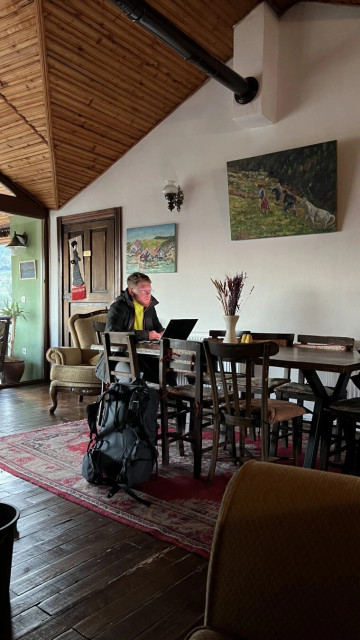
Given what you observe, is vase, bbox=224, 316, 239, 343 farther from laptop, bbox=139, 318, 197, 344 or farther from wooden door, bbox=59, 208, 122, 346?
wooden door, bbox=59, 208, 122, 346

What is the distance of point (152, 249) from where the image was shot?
5906 millimetres

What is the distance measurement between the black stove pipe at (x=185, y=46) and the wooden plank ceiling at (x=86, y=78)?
0.62 metres

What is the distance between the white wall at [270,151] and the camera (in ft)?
14.4

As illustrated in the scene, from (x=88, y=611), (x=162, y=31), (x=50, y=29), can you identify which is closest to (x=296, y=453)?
(x=88, y=611)

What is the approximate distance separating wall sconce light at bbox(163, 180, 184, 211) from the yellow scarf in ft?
5.85

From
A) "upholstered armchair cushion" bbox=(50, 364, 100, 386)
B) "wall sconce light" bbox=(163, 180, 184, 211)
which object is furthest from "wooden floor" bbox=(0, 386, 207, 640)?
"wall sconce light" bbox=(163, 180, 184, 211)

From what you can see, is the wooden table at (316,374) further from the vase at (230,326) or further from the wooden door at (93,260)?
the wooden door at (93,260)

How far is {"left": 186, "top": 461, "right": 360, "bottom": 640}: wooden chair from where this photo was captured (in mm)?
937

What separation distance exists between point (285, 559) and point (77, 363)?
4843 mm

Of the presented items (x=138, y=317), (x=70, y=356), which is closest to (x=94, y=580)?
(x=138, y=317)

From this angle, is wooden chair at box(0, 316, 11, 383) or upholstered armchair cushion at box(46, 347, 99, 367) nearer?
upholstered armchair cushion at box(46, 347, 99, 367)

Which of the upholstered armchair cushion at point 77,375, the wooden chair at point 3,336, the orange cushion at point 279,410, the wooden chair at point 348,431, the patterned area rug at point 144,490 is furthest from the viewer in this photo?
the wooden chair at point 3,336

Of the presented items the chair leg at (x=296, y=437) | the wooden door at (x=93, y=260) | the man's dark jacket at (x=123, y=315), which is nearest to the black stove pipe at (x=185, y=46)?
the man's dark jacket at (x=123, y=315)

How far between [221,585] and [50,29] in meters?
4.59
